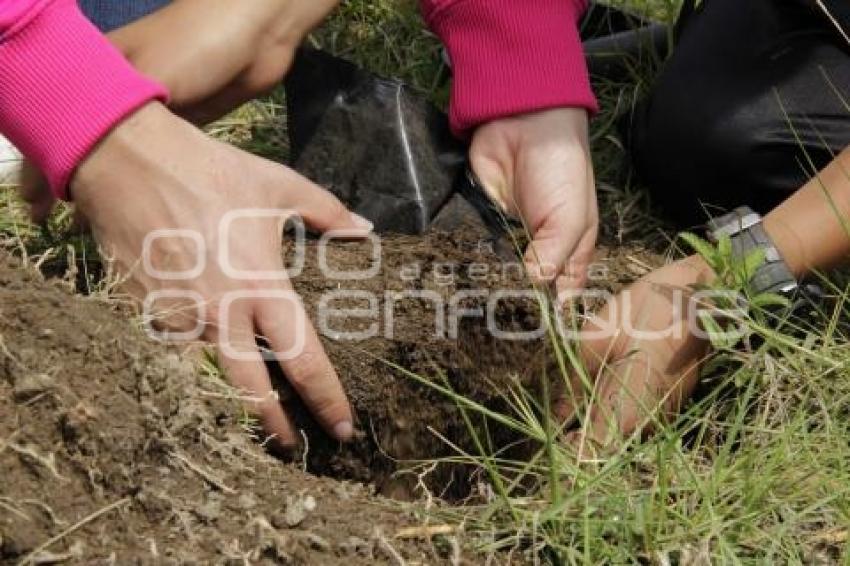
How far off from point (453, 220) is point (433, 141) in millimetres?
171

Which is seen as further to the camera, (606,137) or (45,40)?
(606,137)

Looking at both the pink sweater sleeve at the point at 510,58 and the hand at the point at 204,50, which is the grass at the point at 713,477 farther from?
the pink sweater sleeve at the point at 510,58

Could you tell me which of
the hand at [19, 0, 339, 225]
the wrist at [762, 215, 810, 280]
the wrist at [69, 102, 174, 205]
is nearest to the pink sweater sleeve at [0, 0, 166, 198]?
the wrist at [69, 102, 174, 205]

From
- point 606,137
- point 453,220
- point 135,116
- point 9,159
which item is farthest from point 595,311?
point 9,159

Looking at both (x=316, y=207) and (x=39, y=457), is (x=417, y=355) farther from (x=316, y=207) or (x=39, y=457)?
(x=39, y=457)

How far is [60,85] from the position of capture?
1.50 m

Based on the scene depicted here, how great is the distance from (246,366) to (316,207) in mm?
269

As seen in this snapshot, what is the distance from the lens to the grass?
1.29 meters

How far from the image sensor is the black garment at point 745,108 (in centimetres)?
192

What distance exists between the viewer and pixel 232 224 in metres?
1.47

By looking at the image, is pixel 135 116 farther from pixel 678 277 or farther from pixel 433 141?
pixel 678 277

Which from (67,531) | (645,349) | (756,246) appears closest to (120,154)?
(67,531)

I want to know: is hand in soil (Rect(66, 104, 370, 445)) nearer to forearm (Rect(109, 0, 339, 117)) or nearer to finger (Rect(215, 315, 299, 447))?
finger (Rect(215, 315, 299, 447))

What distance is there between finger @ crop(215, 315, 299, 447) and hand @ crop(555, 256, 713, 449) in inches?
15.7
